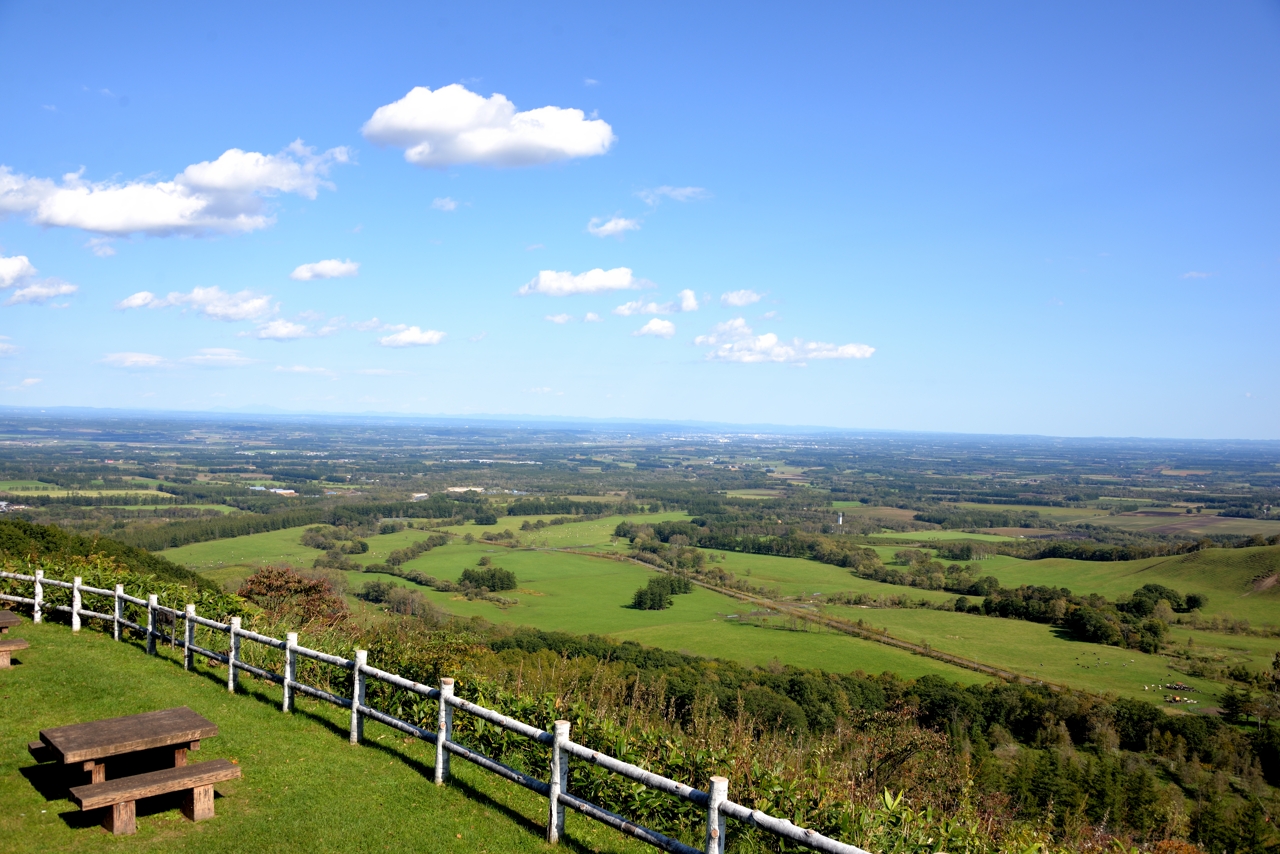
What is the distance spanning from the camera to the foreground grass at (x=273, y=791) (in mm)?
6883

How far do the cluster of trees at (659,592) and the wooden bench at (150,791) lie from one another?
5699 cm

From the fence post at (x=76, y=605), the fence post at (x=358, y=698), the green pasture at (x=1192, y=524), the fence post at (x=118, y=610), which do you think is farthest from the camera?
the green pasture at (x=1192, y=524)

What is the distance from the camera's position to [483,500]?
432ft

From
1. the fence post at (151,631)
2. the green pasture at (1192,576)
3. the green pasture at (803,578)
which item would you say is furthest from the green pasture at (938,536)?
the fence post at (151,631)

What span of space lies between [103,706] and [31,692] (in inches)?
48.6

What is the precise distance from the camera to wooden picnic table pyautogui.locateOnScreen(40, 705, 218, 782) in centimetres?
665

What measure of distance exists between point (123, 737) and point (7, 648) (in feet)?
20.3

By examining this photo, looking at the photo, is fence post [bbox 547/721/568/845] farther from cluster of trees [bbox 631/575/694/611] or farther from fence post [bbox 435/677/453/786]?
cluster of trees [bbox 631/575/694/611]

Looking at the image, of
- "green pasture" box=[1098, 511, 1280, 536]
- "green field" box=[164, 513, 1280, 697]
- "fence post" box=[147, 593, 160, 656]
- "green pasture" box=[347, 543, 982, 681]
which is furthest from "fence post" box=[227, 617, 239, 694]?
"green pasture" box=[1098, 511, 1280, 536]

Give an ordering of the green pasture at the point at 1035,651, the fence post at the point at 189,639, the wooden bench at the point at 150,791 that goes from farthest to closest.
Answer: the green pasture at the point at 1035,651 < the fence post at the point at 189,639 < the wooden bench at the point at 150,791

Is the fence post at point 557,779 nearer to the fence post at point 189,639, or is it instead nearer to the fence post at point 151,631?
the fence post at point 189,639

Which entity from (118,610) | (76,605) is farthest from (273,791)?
(76,605)

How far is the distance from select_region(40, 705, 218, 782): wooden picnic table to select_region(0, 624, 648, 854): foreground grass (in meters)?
0.58

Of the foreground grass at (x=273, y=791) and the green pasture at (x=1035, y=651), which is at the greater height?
the foreground grass at (x=273, y=791)
